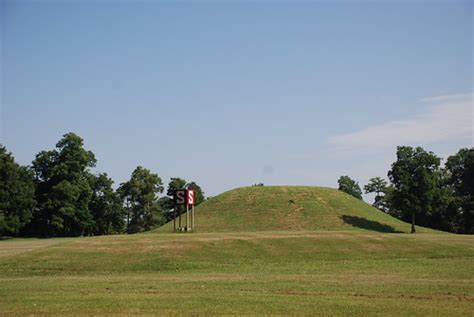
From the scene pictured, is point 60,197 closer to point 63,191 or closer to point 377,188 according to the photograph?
point 63,191

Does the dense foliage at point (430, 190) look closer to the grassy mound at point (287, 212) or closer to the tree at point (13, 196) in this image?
the grassy mound at point (287, 212)

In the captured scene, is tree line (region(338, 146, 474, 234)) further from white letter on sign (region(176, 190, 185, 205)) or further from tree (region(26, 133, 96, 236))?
tree (region(26, 133, 96, 236))

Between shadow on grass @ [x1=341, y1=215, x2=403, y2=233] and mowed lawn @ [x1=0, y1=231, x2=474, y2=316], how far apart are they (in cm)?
2910

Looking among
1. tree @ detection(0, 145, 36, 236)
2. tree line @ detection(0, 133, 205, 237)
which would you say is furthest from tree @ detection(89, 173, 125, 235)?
tree @ detection(0, 145, 36, 236)

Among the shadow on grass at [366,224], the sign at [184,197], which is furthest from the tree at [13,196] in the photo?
the shadow on grass at [366,224]

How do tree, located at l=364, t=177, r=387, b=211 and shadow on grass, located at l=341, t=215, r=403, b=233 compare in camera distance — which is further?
tree, located at l=364, t=177, r=387, b=211

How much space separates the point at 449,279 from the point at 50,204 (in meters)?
80.8

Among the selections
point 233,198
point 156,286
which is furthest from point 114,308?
point 233,198

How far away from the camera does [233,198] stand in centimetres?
8481

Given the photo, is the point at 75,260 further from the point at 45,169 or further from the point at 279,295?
the point at 45,169

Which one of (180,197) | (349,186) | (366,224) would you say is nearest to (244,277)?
(180,197)

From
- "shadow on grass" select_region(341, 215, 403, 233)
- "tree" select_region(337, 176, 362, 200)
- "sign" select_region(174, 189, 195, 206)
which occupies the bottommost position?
"shadow on grass" select_region(341, 215, 403, 233)

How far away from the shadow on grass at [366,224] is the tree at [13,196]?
52181mm

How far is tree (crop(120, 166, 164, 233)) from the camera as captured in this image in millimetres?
115500
